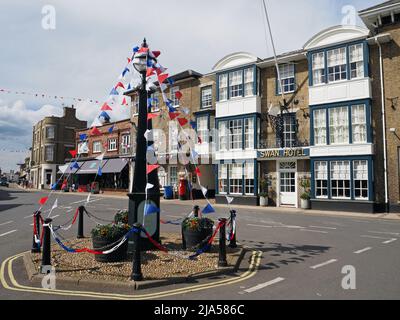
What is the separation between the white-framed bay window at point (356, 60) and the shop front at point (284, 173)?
17.0 ft

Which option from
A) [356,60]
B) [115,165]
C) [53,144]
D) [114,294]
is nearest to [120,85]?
[114,294]

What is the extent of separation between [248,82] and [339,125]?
7153mm

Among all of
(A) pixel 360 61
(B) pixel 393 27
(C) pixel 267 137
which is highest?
(B) pixel 393 27

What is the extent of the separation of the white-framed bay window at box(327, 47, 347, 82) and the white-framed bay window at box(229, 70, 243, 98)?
6.20m

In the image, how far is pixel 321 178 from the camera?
1995cm

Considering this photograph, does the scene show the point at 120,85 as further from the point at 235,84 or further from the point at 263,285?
the point at 235,84

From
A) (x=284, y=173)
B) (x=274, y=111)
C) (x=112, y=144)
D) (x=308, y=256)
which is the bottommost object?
(x=308, y=256)

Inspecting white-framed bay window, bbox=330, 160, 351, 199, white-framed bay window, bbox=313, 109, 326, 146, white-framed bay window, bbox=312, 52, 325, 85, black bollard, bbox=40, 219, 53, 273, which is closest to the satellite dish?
white-framed bay window, bbox=313, 109, 326, 146

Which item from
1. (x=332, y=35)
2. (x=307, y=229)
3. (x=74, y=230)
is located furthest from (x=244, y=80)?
(x=74, y=230)

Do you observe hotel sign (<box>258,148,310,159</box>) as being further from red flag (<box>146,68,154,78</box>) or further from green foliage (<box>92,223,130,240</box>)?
green foliage (<box>92,223,130,240</box>)

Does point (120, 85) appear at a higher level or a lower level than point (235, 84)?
lower
